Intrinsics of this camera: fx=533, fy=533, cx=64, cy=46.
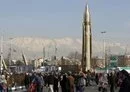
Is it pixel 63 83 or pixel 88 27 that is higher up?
pixel 88 27

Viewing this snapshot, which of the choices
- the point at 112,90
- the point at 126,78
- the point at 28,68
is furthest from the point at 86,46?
the point at 126,78

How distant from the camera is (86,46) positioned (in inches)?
3900

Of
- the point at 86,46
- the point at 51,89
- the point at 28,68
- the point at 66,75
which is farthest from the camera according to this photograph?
the point at 86,46

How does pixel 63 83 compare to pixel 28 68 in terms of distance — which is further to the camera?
pixel 28 68

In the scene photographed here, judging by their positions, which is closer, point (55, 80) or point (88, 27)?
point (55, 80)

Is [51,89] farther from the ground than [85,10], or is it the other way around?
[85,10]

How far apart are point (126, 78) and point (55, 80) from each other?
21.6 meters

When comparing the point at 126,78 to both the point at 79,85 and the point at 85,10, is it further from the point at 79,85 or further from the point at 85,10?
the point at 85,10

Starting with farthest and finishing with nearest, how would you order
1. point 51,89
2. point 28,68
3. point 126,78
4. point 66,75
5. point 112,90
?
point 28,68 → point 112,90 → point 51,89 → point 66,75 → point 126,78

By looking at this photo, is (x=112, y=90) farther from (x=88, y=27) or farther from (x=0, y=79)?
(x=88, y=27)

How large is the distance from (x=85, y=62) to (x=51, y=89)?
226ft

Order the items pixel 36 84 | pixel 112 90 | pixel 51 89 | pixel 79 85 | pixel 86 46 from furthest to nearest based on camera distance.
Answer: pixel 86 46
pixel 112 90
pixel 51 89
pixel 79 85
pixel 36 84

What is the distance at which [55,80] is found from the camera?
3378 cm

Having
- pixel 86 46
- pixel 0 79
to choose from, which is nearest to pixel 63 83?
pixel 0 79
